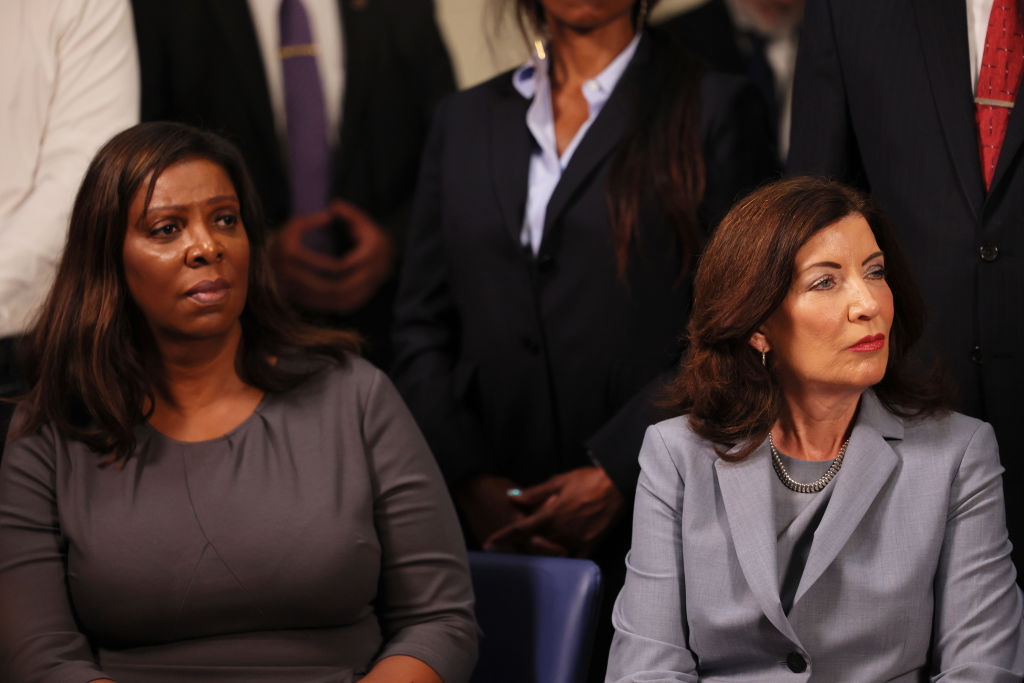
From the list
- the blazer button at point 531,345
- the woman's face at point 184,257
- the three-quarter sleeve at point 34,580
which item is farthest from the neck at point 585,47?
the three-quarter sleeve at point 34,580

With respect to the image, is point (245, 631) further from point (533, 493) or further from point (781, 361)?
point (781, 361)

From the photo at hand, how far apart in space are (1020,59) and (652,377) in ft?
2.86

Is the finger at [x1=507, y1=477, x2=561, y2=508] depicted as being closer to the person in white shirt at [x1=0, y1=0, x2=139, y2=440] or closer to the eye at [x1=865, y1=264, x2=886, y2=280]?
the eye at [x1=865, y1=264, x2=886, y2=280]

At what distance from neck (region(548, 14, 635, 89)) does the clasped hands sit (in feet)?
2.68

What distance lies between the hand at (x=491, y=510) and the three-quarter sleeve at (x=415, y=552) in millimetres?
373

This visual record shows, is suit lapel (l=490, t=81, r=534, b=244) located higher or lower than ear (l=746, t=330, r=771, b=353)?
higher

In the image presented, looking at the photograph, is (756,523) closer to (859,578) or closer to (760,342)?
(859,578)

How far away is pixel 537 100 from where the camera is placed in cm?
256

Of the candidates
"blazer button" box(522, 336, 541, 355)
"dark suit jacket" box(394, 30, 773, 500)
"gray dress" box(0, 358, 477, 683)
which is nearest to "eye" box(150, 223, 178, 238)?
"gray dress" box(0, 358, 477, 683)

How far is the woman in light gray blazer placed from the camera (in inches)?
68.7

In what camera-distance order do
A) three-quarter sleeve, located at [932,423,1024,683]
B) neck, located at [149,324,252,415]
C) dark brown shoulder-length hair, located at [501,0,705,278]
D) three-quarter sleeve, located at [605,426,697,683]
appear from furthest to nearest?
1. dark brown shoulder-length hair, located at [501,0,705,278]
2. neck, located at [149,324,252,415]
3. three-quarter sleeve, located at [605,426,697,683]
4. three-quarter sleeve, located at [932,423,1024,683]

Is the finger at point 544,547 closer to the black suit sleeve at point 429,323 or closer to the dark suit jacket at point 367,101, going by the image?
the black suit sleeve at point 429,323

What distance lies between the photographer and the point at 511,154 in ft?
8.27

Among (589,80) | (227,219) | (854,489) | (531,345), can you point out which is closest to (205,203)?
(227,219)
